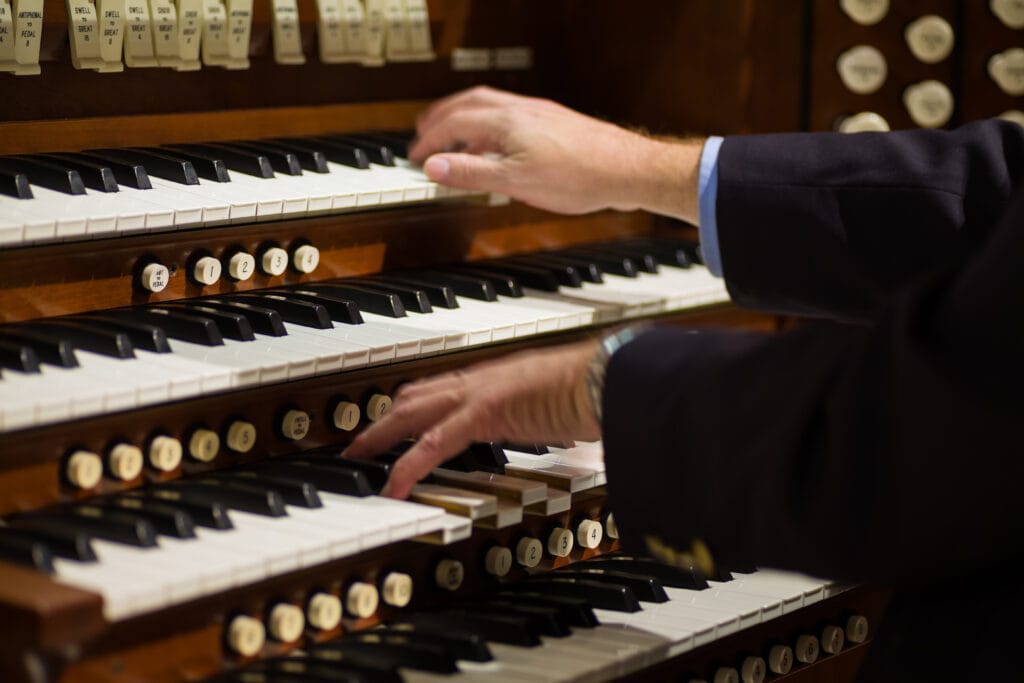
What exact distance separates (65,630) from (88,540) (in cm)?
18

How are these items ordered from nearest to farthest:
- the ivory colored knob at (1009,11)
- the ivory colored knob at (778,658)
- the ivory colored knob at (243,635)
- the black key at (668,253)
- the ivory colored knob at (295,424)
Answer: the ivory colored knob at (243,635)
the ivory colored knob at (295,424)
the ivory colored knob at (778,658)
the black key at (668,253)
the ivory colored knob at (1009,11)

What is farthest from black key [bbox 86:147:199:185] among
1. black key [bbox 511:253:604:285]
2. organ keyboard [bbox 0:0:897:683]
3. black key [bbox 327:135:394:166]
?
black key [bbox 511:253:604:285]

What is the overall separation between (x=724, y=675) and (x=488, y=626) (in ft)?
1.67

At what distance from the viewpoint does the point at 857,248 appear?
2057 mm

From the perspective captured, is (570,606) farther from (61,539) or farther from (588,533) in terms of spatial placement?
(61,539)

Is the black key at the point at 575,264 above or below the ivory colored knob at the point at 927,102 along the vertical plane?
below

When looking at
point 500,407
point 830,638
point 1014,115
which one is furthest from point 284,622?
point 1014,115

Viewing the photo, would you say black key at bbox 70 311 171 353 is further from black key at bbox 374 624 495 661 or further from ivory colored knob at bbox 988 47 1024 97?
ivory colored knob at bbox 988 47 1024 97

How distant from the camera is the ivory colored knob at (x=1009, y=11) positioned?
2633mm

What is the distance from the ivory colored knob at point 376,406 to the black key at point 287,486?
0.24 metres

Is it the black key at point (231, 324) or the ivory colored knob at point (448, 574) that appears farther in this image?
the ivory colored knob at point (448, 574)

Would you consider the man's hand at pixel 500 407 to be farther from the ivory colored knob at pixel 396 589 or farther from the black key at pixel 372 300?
the black key at pixel 372 300


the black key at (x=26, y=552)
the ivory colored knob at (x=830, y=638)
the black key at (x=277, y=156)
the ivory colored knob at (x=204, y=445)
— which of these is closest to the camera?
the black key at (x=26, y=552)

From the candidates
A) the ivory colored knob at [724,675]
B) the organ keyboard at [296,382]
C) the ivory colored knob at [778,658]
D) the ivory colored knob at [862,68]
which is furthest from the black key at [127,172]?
the ivory colored knob at [862,68]
